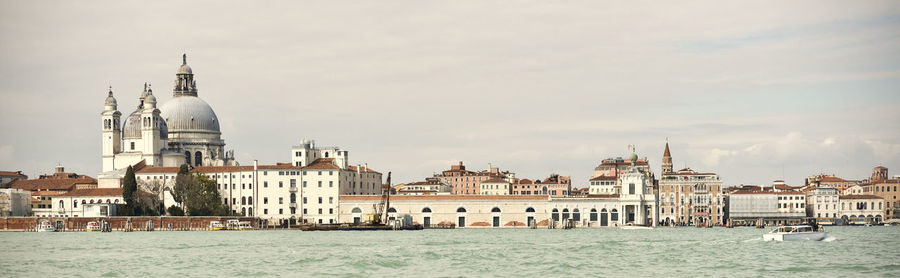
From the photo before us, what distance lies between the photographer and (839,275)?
38.6m

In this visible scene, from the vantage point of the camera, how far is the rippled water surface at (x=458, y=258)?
40.5 meters

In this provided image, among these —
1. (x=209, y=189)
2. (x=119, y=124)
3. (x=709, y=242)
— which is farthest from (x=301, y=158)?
(x=709, y=242)

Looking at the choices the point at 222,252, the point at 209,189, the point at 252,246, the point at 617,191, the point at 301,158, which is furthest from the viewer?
the point at 617,191

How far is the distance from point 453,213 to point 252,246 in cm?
4065

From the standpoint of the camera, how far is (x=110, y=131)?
105 metres

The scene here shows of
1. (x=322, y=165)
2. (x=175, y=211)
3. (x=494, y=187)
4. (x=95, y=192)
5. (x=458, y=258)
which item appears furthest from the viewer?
(x=494, y=187)

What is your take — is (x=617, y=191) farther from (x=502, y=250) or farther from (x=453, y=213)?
(x=502, y=250)

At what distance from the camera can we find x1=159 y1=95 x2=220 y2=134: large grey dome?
10750cm

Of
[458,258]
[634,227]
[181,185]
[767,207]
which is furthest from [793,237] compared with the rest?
[767,207]

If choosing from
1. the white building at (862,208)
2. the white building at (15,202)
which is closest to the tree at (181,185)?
the white building at (15,202)

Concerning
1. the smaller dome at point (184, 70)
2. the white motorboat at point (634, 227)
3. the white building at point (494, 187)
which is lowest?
the white motorboat at point (634, 227)

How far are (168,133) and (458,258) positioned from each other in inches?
2578

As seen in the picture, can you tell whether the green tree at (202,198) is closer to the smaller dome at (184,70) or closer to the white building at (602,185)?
the smaller dome at (184,70)

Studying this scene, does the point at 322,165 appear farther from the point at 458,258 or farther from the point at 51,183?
the point at 458,258
